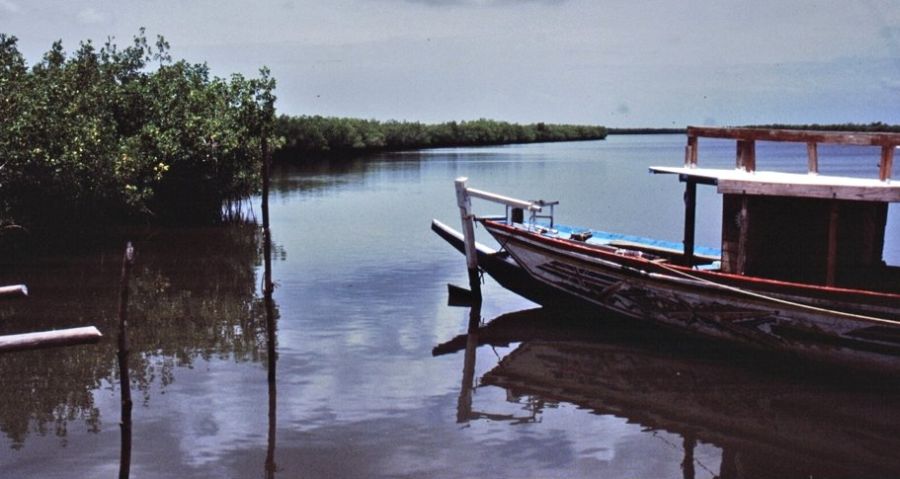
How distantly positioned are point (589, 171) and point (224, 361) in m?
62.4

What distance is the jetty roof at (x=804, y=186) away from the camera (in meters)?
13.6

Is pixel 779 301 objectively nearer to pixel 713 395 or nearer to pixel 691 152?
pixel 713 395

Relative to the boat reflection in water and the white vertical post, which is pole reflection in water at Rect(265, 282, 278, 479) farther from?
the white vertical post

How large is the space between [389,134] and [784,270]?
96.6m

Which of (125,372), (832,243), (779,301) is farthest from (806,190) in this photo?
(125,372)

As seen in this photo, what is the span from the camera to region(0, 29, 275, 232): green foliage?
25297 millimetres

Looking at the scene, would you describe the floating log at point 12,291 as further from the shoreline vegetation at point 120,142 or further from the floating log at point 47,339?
the shoreline vegetation at point 120,142

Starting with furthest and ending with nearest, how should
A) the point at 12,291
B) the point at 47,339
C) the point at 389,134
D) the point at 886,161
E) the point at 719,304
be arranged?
the point at 389,134 → the point at 719,304 → the point at 886,161 → the point at 12,291 → the point at 47,339

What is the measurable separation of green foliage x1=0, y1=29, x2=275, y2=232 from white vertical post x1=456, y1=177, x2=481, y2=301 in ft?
38.9

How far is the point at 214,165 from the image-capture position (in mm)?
33469

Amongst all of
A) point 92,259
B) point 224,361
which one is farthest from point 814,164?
point 92,259

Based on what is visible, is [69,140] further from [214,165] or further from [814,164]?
[814,164]

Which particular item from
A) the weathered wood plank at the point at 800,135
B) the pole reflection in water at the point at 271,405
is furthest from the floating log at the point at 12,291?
the weathered wood plank at the point at 800,135

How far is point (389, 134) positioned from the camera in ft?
361
